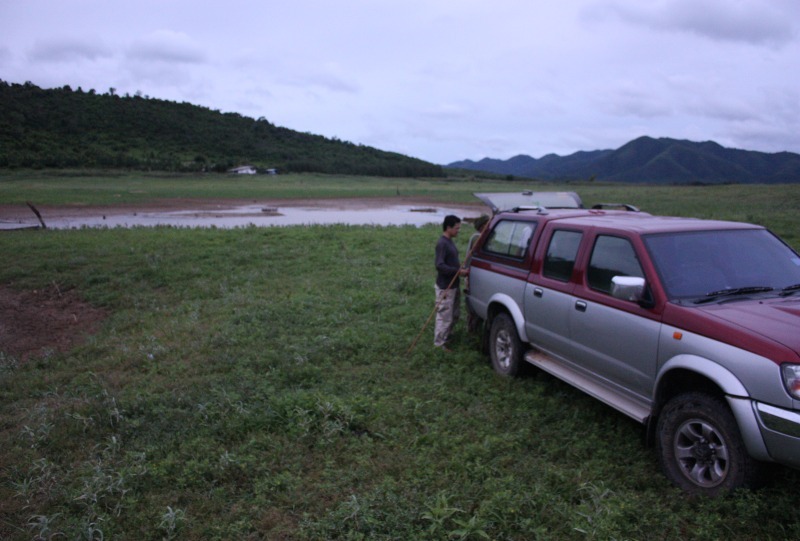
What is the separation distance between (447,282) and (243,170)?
8345 cm

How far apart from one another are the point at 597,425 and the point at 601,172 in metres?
135

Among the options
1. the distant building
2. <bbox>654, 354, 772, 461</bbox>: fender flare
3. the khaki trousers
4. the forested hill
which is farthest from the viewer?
the distant building

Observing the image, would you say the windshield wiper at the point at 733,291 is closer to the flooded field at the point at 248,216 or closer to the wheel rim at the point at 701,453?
the wheel rim at the point at 701,453

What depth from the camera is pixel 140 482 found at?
471 centimetres

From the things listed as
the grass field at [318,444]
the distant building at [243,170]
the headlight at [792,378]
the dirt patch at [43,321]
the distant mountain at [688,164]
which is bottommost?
the dirt patch at [43,321]

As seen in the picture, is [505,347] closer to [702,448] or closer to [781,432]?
[702,448]

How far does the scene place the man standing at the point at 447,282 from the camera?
7.79m

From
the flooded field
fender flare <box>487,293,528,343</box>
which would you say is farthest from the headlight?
the flooded field

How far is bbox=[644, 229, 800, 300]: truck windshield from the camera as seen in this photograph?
4.80 m

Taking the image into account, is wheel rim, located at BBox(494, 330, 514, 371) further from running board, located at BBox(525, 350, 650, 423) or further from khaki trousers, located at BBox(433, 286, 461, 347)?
khaki trousers, located at BBox(433, 286, 461, 347)

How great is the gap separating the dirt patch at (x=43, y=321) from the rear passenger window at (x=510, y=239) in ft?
22.4

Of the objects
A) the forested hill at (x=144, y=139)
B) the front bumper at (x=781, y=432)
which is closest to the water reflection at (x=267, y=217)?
the front bumper at (x=781, y=432)

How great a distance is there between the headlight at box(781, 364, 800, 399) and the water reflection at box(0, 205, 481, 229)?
72.8ft

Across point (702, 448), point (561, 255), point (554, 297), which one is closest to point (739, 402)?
point (702, 448)
